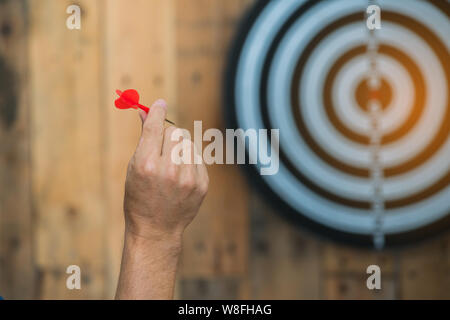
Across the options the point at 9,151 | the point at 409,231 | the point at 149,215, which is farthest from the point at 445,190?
the point at 9,151

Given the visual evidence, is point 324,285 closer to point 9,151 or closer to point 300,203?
point 300,203

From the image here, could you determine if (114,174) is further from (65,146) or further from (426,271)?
(426,271)

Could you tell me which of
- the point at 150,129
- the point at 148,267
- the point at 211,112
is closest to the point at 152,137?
the point at 150,129

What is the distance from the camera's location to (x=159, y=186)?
1.68 feet

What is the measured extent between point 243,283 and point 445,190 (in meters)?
0.47

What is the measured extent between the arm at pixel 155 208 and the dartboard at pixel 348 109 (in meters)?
0.55

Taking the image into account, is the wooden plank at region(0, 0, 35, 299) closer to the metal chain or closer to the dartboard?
the dartboard

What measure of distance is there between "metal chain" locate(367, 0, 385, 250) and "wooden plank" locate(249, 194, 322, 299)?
13 centimetres

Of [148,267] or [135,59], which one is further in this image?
[135,59]

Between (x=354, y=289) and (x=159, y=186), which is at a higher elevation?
(x=159, y=186)

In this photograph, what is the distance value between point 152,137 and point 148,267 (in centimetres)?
13

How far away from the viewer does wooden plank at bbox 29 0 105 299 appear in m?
1.15

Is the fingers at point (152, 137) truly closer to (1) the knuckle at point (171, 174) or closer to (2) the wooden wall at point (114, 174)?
(1) the knuckle at point (171, 174)

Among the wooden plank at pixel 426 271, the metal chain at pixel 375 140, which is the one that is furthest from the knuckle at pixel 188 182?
the wooden plank at pixel 426 271
